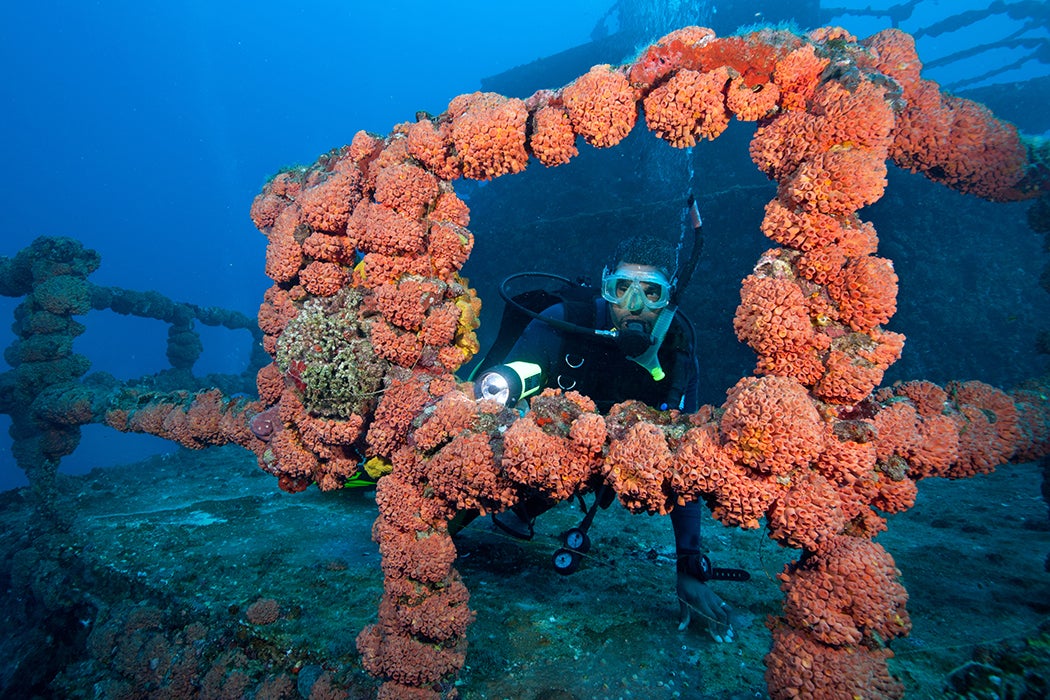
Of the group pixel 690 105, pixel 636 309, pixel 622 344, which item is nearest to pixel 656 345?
pixel 636 309

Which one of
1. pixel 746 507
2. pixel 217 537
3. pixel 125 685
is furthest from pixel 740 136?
pixel 125 685

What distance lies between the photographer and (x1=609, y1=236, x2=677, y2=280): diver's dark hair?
13.3 feet

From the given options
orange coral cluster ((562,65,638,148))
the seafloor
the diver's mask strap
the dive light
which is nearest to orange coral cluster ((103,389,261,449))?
the seafloor

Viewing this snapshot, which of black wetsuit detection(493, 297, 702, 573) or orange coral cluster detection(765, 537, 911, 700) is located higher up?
black wetsuit detection(493, 297, 702, 573)

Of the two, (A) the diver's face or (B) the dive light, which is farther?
(A) the diver's face

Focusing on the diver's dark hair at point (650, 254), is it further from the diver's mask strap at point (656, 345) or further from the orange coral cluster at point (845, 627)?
the orange coral cluster at point (845, 627)

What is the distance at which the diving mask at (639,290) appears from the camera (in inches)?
156

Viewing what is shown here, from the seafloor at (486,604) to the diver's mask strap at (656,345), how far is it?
173 centimetres

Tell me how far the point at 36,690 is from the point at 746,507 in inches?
223

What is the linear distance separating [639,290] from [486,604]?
274 centimetres

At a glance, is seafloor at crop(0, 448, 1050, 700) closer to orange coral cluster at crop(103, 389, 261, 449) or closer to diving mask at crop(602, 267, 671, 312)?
orange coral cluster at crop(103, 389, 261, 449)

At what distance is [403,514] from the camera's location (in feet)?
7.63

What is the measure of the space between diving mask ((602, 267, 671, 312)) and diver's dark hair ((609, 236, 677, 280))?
12 centimetres

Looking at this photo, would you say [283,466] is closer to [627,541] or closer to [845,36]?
[627,541]
